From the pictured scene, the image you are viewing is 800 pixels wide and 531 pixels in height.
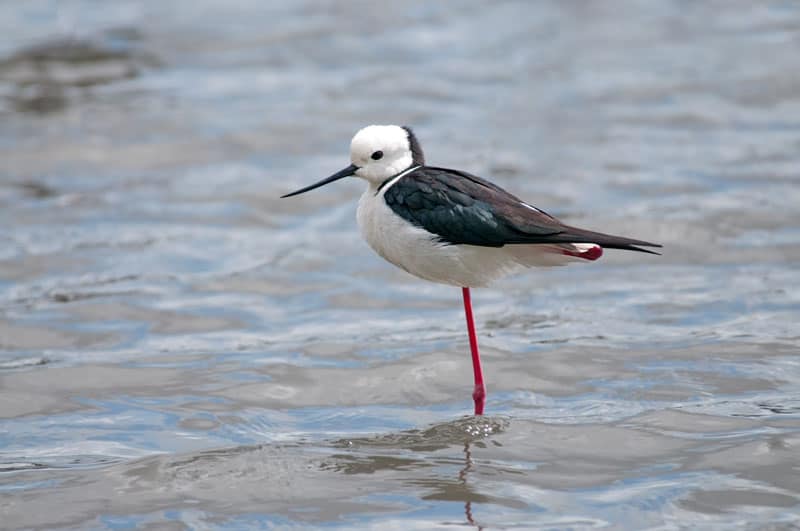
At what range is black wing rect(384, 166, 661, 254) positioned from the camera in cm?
610

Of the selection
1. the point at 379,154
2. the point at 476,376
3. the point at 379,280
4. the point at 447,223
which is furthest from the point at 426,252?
the point at 379,280

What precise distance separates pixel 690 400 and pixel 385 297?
317cm

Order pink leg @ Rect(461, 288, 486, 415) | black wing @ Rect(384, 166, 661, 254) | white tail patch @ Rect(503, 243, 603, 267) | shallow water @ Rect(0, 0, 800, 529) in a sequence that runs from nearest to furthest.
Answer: shallow water @ Rect(0, 0, 800, 529) → black wing @ Rect(384, 166, 661, 254) → white tail patch @ Rect(503, 243, 603, 267) → pink leg @ Rect(461, 288, 486, 415)


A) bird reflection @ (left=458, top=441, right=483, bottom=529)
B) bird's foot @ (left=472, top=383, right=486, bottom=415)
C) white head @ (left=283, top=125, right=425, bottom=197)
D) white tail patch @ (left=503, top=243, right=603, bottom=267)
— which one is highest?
white head @ (left=283, top=125, right=425, bottom=197)

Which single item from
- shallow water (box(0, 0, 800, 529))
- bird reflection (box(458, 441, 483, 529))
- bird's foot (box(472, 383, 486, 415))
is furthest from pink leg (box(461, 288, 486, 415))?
bird reflection (box(458, 441, 483, 529))

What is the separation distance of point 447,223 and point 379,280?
3770 mm

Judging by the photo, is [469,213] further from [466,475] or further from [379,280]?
[379,280]

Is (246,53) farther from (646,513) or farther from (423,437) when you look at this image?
(646,513)

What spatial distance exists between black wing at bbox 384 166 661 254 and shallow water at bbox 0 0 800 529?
1.08 metres

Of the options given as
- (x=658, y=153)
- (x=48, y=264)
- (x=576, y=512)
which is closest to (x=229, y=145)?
(x=48, y=264)

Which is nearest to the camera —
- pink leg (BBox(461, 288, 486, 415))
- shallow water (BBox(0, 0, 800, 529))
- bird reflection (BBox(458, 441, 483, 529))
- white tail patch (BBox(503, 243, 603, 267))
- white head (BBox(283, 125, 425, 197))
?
bird reflection (BBox(458, 441, 483, 529))

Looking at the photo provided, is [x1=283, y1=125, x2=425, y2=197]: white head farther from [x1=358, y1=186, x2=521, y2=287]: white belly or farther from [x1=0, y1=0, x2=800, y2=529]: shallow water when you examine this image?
[x1=0, y1=0, x2=800, y2=529]: shallow water

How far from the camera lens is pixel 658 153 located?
12586 millimetres

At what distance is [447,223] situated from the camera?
245 inches
